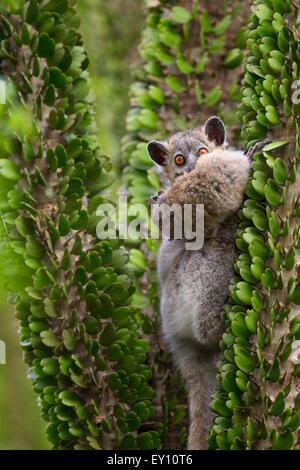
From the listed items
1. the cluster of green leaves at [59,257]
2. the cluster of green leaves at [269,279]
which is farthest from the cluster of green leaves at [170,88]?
the cluster of green leaves at [269,279]

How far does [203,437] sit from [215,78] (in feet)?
5.93

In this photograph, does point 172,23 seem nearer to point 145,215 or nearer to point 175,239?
point 145,215

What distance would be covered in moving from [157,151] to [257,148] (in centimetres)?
93

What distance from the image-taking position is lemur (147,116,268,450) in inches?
90.8

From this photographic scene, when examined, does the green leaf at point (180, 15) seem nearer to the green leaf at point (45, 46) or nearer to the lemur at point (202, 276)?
the lemur at point (202, 276)

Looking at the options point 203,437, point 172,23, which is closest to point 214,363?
point 203,437

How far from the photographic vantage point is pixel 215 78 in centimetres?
323

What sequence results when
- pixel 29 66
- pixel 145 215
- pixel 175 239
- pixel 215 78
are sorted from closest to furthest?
pixel 29 66 → pixel 175 239 → pixel 145 215 → pixel 215 78

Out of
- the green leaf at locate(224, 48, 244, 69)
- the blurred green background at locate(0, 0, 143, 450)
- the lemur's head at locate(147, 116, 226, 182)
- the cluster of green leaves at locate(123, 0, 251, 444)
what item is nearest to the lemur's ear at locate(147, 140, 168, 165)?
the lemur's head at locate(147, 116, 226, 182)

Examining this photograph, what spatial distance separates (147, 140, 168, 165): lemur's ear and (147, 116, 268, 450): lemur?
30 centimetres

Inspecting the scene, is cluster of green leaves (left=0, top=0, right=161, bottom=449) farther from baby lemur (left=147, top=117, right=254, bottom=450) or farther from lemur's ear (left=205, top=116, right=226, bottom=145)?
lemur's ear (left=205, top=116, right=226, bottom=145)

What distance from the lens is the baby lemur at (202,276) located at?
2.31m

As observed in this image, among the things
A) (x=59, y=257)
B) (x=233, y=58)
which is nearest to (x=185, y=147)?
(x=233, y=58)

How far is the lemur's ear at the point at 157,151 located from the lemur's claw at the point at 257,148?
79 centimetres
